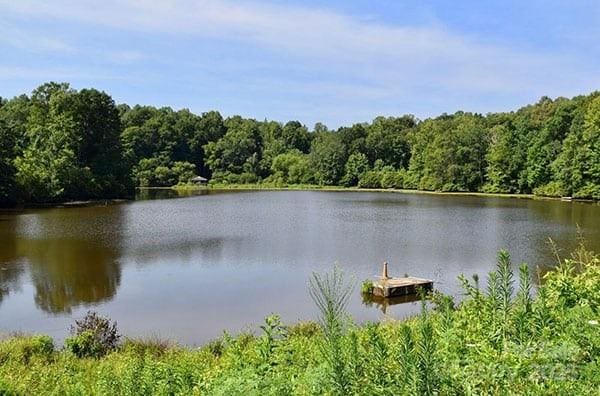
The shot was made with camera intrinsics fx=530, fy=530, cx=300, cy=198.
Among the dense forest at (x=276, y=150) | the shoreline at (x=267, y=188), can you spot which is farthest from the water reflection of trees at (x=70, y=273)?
the dense forest at (x=276, y=150)

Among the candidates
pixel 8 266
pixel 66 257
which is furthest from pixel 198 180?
pixel 8 266

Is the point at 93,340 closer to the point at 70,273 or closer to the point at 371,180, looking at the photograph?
the point at 70,273

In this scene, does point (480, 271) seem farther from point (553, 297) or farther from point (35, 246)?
point (35, 246)

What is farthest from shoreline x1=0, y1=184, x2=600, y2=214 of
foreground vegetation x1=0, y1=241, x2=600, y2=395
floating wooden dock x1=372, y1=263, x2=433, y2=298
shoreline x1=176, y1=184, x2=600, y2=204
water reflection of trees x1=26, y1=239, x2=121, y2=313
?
foreground vegetation x1=0, y1=241, x2=600, y2=395

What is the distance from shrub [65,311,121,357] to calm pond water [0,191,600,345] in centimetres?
132

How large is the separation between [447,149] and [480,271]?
52638mm

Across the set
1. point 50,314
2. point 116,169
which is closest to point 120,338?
point 50,314

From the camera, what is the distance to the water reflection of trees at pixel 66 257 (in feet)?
50.9

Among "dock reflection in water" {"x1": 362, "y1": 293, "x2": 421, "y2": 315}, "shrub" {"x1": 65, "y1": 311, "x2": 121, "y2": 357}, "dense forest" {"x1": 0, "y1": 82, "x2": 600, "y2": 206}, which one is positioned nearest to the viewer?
"shrub" {"x1": 65, "y1": 311, "x2": 121, "y2": 357}

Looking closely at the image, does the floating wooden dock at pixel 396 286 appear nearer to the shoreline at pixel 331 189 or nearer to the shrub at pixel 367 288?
the shrub at pixel 367 288

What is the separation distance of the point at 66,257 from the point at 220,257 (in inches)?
238

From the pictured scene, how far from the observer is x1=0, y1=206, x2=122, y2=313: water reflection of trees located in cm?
1550

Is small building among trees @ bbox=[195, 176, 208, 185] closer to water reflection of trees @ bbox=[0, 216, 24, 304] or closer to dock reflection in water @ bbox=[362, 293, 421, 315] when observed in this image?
water reflection of trees @ bbox=[0, 216, 24, 304]

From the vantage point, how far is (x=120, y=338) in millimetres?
10898
